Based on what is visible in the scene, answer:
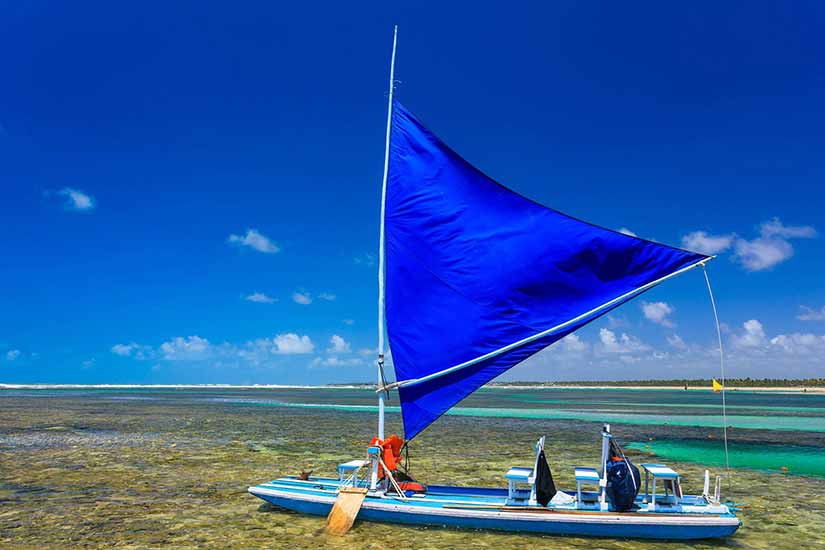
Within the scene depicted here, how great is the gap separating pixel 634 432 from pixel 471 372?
2767 cm

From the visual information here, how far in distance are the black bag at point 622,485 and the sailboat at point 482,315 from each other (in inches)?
0.9

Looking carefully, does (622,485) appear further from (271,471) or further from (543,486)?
(271,471)

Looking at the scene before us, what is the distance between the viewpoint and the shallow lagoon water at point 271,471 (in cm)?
1172

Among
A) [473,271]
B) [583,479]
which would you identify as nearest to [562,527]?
[583,479]

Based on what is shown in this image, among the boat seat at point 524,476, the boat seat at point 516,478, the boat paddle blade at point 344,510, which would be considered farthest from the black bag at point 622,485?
the boat paddle blade at point 344,510

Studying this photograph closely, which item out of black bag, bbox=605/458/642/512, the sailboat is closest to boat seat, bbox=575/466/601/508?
the sailboat

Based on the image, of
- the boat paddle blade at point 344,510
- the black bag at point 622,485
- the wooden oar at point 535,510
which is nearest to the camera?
the wooden oar at point 535,510

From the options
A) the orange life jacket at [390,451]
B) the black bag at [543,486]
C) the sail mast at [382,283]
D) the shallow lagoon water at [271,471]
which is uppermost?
the sail mast at [382,283]

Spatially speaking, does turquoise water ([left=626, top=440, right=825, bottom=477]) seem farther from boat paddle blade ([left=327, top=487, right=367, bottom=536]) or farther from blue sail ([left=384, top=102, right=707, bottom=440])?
boat paddle blade ([left=327, top=487, right=367, bottom=536])

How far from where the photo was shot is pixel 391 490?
12.6 metres

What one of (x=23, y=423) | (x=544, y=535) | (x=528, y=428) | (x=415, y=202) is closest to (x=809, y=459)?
(x=528, y=428)

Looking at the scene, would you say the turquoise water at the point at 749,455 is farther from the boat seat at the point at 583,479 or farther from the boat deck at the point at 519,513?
the boat seat at the point at 583,479

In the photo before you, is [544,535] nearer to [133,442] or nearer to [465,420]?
[133,442]

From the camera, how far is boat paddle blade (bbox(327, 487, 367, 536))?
1170 centimetres
